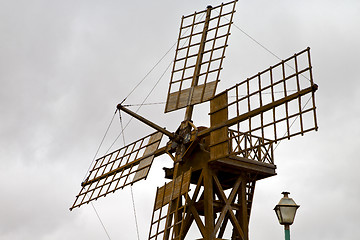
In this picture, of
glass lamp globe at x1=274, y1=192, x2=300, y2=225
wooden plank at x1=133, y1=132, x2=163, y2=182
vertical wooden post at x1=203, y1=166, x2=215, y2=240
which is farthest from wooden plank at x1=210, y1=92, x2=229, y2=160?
glass lamp globe at x1=274, y1=192, x2=300, y2=225

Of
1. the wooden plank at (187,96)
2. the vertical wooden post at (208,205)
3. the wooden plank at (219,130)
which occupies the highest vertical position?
the wooden plank at (187,96)

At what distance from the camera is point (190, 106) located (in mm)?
14422

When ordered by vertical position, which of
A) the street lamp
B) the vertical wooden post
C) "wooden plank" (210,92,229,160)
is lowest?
the street lamp

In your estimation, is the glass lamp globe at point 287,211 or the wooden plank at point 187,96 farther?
the wooden plank at point 187,96

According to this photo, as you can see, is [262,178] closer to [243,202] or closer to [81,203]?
[243,202]

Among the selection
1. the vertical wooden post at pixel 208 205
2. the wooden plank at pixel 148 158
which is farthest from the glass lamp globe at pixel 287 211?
the wooden plank at pixel 148 158

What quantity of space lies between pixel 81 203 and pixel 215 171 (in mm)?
4996

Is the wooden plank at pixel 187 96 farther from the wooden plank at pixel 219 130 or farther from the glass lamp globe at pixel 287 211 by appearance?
the glass lamp globe at pixel 287 211

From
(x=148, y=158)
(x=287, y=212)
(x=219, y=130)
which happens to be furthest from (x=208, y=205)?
(x=287, y=212)

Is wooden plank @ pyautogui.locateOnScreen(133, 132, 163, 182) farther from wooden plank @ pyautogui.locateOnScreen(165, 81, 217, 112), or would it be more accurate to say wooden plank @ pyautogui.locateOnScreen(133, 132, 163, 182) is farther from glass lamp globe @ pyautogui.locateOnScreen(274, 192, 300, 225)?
glass lamp globe @ pyautogui.locateOnScreen(274, 192, 300, 225)

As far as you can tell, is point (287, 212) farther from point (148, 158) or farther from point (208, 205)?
point (148, 158)

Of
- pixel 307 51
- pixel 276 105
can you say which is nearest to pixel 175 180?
pixel 276 105

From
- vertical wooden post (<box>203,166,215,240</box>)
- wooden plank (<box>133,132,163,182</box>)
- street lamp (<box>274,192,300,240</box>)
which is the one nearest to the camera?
street lamp (<box>274,192,300,240</box>)

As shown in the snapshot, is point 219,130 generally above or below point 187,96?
below
